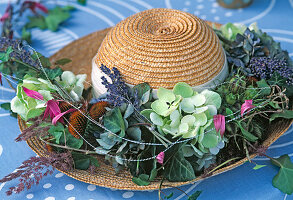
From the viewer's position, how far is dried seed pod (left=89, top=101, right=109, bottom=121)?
2.52ft

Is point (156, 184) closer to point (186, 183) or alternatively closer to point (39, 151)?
point (186, 183)

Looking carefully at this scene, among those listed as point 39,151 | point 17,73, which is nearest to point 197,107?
point 39,151

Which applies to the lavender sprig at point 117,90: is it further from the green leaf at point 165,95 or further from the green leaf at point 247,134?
the green leaf at point 247,134

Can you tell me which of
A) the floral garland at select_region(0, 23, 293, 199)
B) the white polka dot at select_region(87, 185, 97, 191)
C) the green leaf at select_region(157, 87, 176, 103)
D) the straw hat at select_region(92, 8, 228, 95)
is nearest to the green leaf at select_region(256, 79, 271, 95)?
the floral garland at select_region(0, 23, 293, 199)

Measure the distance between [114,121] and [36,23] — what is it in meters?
0.86

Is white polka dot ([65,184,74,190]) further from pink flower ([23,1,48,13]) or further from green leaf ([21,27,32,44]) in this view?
pink flower ([23,1,48,13])

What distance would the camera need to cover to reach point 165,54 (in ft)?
2.69

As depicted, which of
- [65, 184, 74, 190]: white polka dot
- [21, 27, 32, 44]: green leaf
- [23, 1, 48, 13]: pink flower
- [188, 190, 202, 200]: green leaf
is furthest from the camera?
[23, 1, 48, 13]: pink flower

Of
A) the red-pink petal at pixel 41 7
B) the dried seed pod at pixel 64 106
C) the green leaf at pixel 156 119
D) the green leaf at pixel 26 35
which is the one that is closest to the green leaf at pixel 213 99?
the green leaf at pixel 156 119

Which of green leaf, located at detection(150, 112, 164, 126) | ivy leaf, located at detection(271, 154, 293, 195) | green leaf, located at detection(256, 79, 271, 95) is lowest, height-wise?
ivy leaf, located at detection(271, 154, 293, 195)

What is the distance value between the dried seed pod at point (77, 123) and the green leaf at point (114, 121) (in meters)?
0.06

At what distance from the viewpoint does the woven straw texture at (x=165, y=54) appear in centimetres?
82

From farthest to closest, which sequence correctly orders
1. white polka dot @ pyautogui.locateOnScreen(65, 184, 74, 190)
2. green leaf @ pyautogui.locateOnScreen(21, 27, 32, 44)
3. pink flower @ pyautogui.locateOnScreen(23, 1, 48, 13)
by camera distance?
pink flower @ pyautogui.locateOnScreen(23, 1, 48, 13) → green leaf @ pyautogui.locateOnScreen(21, 27, 32, 44) → white polka dot @ pyautogui.locateOnScreen(65, 184, 74, 190)

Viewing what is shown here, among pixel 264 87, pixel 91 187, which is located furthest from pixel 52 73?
pixel 264 87
